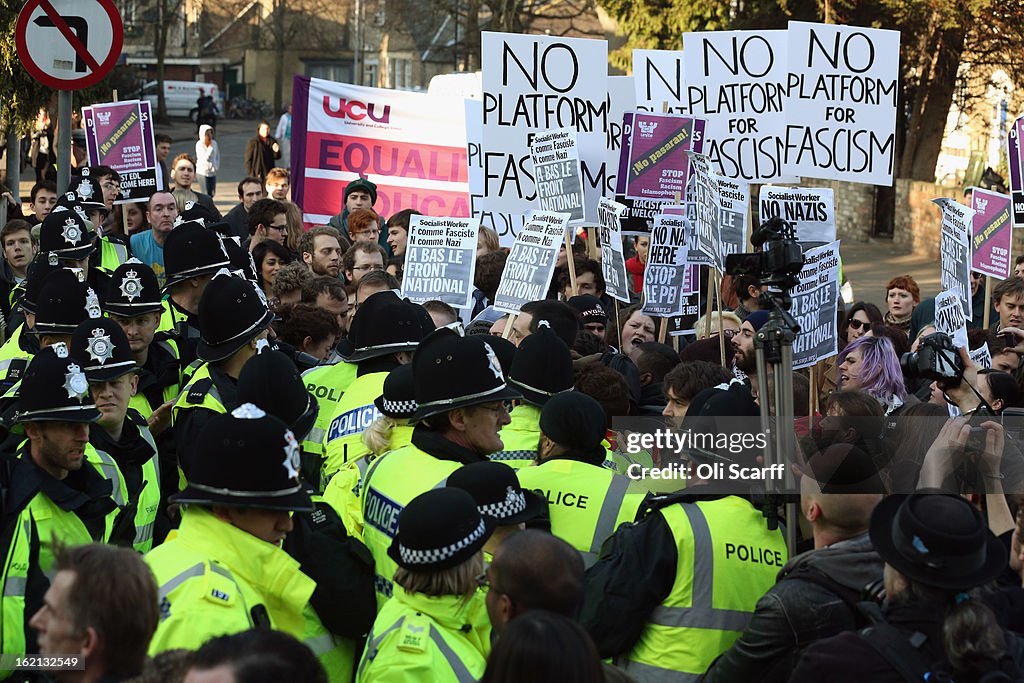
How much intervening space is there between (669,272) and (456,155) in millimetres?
4057

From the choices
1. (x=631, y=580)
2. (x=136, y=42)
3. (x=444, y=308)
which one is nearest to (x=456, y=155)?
(x=444, y=308)

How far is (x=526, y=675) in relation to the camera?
9.68ft

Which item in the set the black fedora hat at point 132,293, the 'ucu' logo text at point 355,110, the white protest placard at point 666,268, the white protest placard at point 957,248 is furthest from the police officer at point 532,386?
the 'ucu' logo text at point 355,110

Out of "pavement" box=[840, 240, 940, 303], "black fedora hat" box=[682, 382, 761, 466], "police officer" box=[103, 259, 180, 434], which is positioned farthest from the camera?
"pavement" box=[840, 240, 940, 303]

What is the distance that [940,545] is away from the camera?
350cm

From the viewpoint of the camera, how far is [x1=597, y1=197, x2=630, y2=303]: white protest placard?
34.9 ft

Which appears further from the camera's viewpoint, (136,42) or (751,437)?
(136,42)

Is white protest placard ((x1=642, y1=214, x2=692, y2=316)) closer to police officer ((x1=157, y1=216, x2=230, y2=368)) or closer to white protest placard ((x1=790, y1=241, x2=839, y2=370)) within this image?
white protest placard ((x1=790, y1=241, x2=839, y2=370))

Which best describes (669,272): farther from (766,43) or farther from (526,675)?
(526,675)

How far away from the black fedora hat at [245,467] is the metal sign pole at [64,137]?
555cm

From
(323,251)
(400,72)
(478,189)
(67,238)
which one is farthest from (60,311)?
(400,72)

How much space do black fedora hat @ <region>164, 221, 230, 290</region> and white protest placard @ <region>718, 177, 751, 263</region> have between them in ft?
15.8

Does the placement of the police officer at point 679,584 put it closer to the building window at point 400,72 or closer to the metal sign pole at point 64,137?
the metal sign pole at point 64,137

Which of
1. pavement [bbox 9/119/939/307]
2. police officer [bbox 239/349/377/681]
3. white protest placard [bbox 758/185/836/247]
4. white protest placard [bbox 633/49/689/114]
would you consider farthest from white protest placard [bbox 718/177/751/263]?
pavement [bbox 9/119/939/307]
